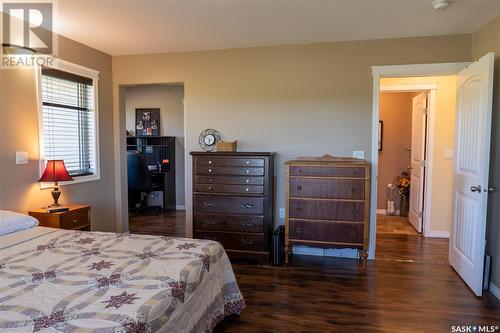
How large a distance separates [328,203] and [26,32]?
3.43 m

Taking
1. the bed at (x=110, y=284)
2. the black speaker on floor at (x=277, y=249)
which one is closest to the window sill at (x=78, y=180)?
the bed at (x=110, y=284)

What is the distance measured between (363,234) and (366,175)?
613 millimetres

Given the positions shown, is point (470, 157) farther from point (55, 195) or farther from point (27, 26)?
point (27, 26)

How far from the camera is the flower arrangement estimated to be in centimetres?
574

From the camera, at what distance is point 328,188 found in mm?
3412

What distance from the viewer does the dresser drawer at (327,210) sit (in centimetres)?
337

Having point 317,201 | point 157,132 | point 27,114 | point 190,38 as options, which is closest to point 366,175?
point 317,201

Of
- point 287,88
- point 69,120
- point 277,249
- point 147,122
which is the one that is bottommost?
point 277,249

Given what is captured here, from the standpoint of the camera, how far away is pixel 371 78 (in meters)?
3.71

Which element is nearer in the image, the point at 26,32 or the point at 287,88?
the point at 26,32

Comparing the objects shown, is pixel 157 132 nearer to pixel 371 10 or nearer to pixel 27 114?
pixel 27 114

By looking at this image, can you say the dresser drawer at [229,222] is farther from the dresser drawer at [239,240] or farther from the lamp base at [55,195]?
the lamp base at [55,195]

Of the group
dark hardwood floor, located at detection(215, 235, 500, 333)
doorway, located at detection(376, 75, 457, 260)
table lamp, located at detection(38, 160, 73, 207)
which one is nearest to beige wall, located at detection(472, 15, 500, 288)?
dark hardwood floor, located at detection(215, 235, 500, 333)

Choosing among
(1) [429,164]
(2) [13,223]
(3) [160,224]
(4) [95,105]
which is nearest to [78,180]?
(4) [95,105]
